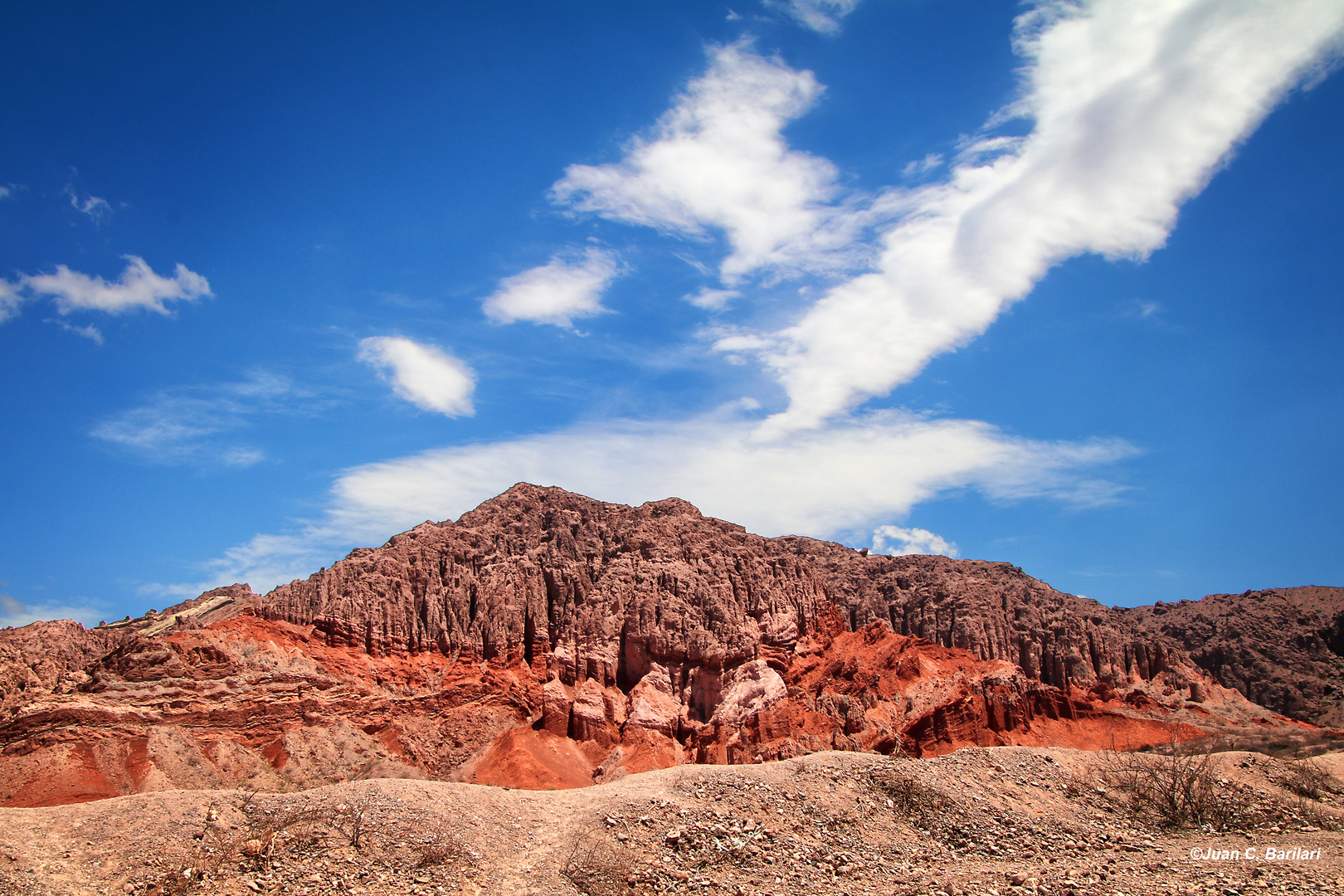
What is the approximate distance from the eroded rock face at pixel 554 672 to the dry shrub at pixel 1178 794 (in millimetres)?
19975

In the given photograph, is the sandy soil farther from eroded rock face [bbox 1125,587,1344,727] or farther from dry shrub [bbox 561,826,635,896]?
eroded rock face [bbox 1125,587,1344,727]

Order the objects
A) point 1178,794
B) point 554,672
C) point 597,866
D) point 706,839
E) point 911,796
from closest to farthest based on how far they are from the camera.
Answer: point 597,866, point 706,839, point 911,796, point 1178,794, point 554,672

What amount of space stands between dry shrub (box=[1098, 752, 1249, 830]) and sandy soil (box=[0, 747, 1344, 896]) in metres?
0.35

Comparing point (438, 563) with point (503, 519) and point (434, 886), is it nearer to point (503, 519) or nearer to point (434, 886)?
point (503, 519)

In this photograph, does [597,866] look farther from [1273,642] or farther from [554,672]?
[1273,642]

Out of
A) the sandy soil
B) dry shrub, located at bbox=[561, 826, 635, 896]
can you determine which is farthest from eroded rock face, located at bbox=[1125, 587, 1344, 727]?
dry shrub, located at bbox=[561, 826, 635, 896]

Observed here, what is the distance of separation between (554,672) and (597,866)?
3919 centimetres

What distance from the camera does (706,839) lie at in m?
31.8

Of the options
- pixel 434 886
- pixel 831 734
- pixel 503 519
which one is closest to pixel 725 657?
pixel 831 734

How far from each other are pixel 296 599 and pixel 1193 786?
179 ft

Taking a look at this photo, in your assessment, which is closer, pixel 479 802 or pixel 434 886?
pixel 434 886

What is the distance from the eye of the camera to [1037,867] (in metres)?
31.3

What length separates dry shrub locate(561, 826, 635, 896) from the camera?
29.1m

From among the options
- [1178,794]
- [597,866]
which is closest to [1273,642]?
[1178,794]
